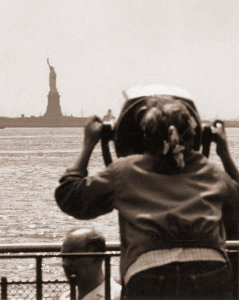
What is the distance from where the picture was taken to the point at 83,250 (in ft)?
8.92

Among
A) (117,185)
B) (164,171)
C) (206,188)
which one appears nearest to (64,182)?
(117,185)

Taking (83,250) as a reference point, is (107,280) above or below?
below

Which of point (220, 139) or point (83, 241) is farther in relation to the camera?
point (83, 241)

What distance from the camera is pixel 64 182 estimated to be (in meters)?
2.20

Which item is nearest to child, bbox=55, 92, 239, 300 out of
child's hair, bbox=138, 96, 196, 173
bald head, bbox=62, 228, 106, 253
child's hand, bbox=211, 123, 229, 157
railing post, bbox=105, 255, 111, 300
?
child's hair, bbox=138, 96, 196, 173

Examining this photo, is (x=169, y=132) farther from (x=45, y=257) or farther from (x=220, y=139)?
(x=45, y=257)

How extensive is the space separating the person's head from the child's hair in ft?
2.32

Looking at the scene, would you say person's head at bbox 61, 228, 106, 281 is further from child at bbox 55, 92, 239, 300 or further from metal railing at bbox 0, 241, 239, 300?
child at bbox 55, 92, 239, 300

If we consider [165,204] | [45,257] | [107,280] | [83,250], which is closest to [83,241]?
[83,250]

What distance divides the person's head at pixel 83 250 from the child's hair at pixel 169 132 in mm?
708

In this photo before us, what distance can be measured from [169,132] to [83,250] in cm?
87

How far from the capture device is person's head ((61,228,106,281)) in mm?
2668

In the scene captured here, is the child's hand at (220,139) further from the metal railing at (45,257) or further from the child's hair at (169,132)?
the metal railing at (45,257)

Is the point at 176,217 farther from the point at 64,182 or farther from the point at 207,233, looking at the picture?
the point at 64,182
